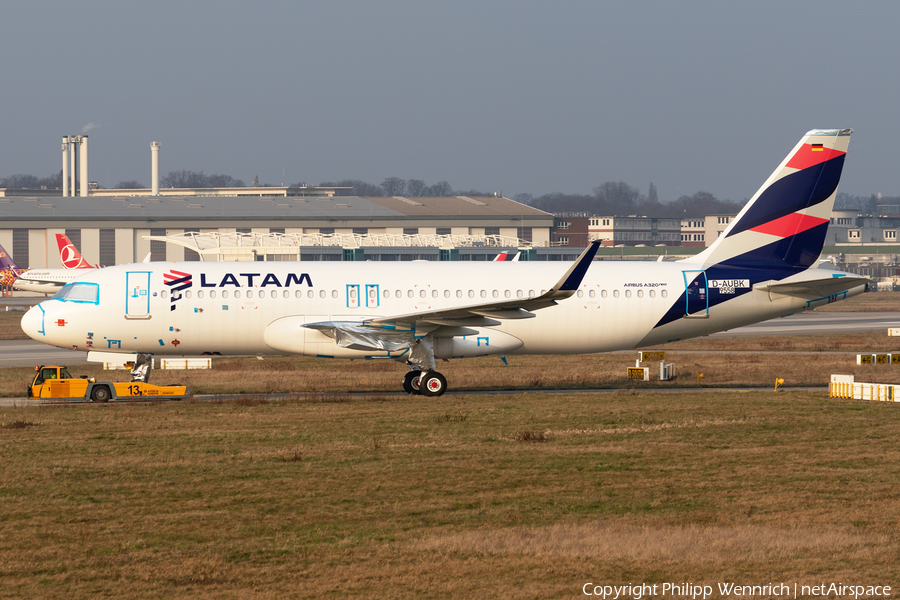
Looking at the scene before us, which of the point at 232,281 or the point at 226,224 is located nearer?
the point at 232,281

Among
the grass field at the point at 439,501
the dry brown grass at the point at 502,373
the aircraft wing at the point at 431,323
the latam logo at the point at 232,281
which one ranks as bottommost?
the grass field at the point at 439,501

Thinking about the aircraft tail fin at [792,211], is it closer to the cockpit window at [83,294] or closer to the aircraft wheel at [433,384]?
the aircraft wheel at [433,384]

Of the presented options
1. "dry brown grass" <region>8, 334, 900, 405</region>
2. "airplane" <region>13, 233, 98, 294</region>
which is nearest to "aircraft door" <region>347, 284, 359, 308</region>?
"dry brown grass" <region>8, 334, 900, 405</region>

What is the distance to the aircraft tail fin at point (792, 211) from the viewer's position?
36.3 meters

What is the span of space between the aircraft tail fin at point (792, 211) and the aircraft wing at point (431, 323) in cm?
739

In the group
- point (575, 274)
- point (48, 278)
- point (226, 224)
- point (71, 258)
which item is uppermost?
point (226, 224)

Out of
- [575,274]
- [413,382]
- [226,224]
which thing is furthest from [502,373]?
[226,224]

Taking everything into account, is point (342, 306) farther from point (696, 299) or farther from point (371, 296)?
point (696, 299)

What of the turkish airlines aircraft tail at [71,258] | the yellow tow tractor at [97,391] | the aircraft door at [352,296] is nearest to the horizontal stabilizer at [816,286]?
the aircraft door at [352,296]

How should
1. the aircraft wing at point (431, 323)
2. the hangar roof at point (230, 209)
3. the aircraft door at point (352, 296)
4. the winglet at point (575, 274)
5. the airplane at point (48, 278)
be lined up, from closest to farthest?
the winglet at point (575, 274)
the aircraft wing at point (431, 323)
the aircraft door at point (352, 296)
the airplane at point (48, 278)
the hangar roof at point (230, 209)

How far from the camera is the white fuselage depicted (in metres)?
34.1

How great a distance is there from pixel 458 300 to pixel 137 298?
11123mm

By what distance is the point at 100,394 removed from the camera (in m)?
32.7

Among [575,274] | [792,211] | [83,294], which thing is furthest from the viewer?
[792,211]
